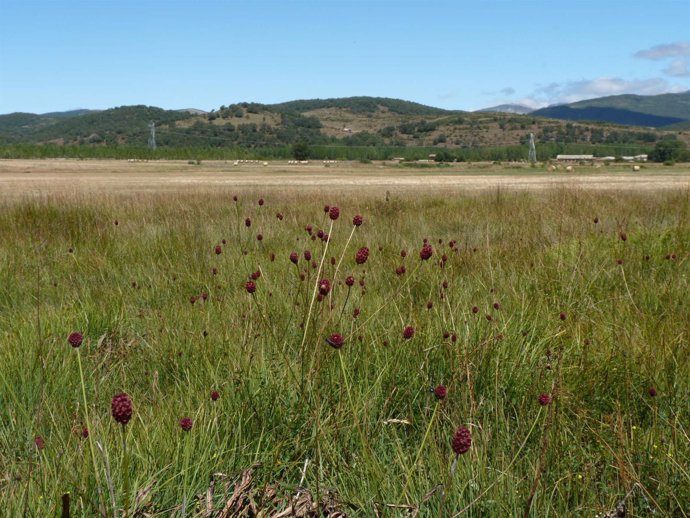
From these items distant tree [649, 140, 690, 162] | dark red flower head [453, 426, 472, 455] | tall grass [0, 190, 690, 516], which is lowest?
distant tree [649, 140, 690, 162]

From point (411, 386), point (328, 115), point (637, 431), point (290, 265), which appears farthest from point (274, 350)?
point (328, 115)

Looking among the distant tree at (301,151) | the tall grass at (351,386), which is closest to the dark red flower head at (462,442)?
the tall grass at (351,386)

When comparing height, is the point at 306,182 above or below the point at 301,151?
below

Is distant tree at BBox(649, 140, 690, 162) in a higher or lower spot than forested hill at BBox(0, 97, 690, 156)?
lower

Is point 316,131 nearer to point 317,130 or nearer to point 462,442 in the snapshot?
point 317,130

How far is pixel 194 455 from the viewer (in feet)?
7.00

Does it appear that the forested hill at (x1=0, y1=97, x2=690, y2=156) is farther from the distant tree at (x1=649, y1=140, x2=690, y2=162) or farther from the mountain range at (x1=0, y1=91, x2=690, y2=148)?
the distant tree at (x1=649, y1=140, x2=690, y2=162)

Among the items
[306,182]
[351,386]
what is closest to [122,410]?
[351,386]

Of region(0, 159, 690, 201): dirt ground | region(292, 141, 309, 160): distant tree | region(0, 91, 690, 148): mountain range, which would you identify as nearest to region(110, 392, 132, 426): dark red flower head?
region(0, 159, 690, 201): dirt ground

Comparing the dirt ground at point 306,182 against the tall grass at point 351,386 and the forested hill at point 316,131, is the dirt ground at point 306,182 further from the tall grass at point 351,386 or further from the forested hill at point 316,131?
the forested hill at point 316,131

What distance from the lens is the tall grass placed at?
6.47 ft

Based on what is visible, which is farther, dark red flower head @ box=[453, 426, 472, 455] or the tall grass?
the tall grass

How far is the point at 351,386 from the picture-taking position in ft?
8.52

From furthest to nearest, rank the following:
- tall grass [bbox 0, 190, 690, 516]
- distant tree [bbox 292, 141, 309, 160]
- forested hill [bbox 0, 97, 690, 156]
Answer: forested hill [bbox 0, 97, 690, 156] → distant tree [bbox 292, 141, 309, 160] → tall grass [bbox 0, 190, 690, 516]
